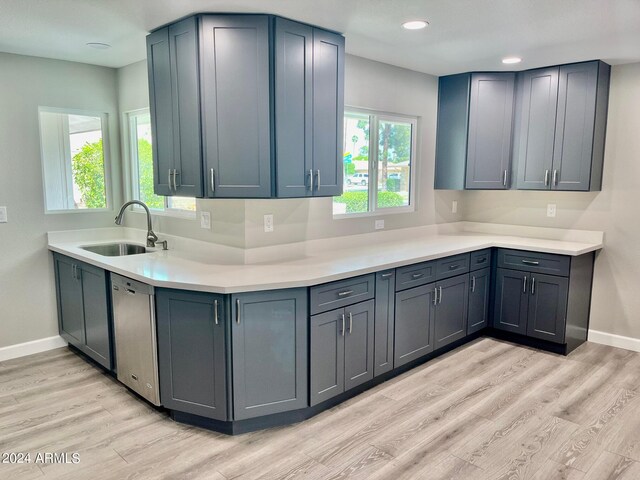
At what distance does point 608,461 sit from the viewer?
241 cm

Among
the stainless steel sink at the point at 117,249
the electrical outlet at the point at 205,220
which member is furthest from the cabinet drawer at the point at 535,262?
the stainless steel sink at the point at 117,249

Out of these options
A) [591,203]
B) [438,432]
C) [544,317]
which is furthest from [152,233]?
[591,203]

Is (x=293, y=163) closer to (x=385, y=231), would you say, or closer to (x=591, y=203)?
(x=385, y=231)

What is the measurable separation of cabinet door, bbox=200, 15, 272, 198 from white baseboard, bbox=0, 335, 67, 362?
2.23m

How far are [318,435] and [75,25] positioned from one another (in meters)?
2.89

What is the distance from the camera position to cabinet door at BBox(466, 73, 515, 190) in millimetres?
4195

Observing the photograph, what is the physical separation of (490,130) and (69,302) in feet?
12.9

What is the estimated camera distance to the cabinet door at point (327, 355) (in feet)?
9.02

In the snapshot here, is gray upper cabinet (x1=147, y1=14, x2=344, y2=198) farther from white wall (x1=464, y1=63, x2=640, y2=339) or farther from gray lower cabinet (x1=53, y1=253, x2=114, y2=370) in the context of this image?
white wall (x1=464, y1=63, x2=640, y2=339)

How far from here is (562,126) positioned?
394cm

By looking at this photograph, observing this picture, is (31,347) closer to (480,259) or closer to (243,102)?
(243,102)

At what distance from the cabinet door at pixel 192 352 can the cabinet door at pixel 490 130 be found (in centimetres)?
288

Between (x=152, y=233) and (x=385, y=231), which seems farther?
(x=385, y=231)

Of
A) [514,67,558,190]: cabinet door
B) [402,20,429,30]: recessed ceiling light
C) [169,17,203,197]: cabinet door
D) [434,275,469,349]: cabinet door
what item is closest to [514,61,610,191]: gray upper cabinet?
[514,67,558,190]: cabinet door
